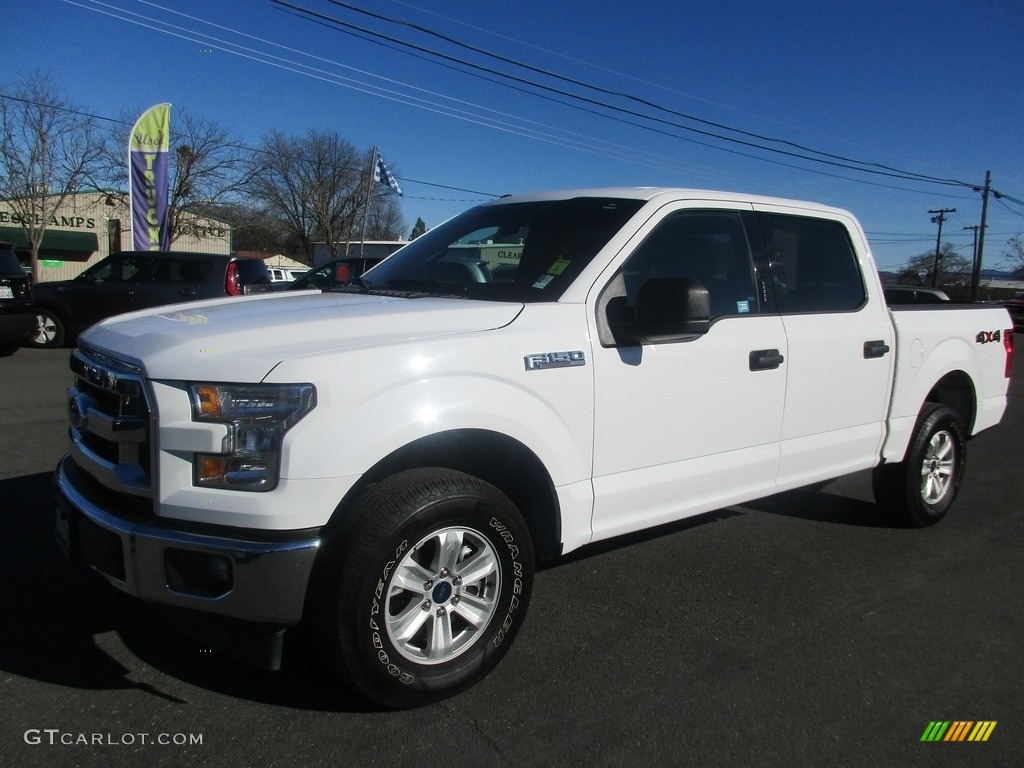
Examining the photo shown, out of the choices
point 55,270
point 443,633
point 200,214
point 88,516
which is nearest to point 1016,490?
point 443,633

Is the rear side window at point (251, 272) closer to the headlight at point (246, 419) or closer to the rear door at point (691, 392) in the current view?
the rear door at point (691, 392)

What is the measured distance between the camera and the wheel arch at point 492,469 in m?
2.71

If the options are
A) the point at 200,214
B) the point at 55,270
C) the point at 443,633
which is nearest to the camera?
the point at 443,633

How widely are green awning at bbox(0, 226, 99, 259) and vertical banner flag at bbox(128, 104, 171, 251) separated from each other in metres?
25.6

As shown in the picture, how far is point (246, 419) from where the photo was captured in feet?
8.18

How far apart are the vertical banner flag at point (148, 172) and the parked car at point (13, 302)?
21.1 feet

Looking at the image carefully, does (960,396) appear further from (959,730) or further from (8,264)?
(8,264)

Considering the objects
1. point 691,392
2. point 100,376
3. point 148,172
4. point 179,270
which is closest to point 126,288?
point 179,270

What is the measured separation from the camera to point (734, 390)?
3750 mm

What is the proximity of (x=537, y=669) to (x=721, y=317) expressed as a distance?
1800 millimetres

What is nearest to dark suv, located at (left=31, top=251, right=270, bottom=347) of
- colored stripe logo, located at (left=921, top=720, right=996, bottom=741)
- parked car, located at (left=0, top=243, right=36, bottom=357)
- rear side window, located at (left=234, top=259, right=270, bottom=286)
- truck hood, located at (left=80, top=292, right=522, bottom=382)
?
rear side window, located at (left=234, top=259, right=270, bottom=286)

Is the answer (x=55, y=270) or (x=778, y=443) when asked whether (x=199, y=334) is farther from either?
(x=55, y=270)

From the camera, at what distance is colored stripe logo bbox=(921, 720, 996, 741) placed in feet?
9.34

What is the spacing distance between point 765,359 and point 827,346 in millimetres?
546
